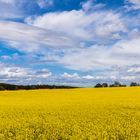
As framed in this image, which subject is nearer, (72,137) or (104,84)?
(72,137)

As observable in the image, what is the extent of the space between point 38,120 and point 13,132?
4.41 meters

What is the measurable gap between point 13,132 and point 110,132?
5.01 metres

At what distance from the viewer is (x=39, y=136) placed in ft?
55.4

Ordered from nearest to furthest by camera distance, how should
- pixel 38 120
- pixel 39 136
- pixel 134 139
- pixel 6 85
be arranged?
pixel 134 139
pixel 39 136
pixel 38 120
pixel 6 85

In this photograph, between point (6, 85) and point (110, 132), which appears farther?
point (6, 85)

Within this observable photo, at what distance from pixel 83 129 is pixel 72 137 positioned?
2.34 m

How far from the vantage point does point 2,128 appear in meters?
19.8

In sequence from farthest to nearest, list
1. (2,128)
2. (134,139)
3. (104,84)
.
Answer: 1. (104,84)
2. (2,128)
3. (134,139)

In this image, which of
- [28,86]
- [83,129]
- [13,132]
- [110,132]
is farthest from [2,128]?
[28,86]

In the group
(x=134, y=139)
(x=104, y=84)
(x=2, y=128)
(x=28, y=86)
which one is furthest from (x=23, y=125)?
(x=104, y=84)

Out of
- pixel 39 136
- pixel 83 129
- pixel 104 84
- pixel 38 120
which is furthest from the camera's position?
pixel 104 84

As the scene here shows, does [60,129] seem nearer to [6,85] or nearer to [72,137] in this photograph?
[72,137]

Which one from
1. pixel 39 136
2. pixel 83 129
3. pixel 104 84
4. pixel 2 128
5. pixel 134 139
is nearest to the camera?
pixel 134 139

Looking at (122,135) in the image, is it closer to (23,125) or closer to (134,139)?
(134,139)
